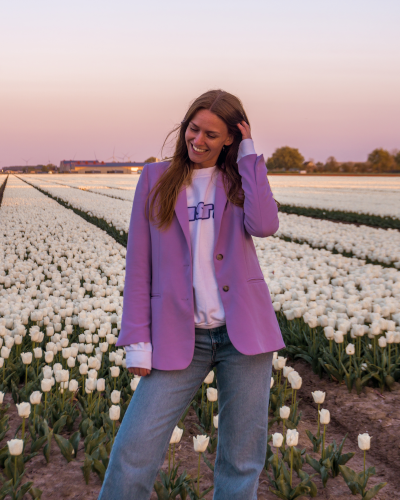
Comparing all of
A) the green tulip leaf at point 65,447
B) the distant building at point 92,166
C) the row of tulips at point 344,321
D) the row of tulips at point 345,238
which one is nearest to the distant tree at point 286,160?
the distant building at point 92,166

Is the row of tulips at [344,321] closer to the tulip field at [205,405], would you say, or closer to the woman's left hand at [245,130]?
the tulip field at [205,405]

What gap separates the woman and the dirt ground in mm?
1045

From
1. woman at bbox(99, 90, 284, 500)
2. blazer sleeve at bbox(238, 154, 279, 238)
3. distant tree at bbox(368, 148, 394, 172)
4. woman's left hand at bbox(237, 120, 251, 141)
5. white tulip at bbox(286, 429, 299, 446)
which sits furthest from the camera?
distant tree at bbox(368, 148, 394, 172)

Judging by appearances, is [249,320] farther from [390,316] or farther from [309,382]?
[390,316]

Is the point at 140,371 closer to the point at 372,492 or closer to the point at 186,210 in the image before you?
the point at 186,210

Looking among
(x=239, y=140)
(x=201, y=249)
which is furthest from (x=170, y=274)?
(x=239, y=140)

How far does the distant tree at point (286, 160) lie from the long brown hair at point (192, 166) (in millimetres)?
142227

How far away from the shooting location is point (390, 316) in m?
5.43

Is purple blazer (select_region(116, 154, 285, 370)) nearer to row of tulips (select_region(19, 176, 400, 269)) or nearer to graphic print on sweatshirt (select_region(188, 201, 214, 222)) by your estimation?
graphic print on sweatshirt (select_region(188, 201, 214, 222))

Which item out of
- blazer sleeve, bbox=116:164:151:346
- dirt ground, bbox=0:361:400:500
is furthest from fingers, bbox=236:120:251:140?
dirt ground, bbox=0:361:400:500

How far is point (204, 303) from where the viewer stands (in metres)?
2.07

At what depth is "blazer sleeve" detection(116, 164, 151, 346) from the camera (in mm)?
2029

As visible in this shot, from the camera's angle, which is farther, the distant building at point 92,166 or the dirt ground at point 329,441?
the distant building at point 92,166

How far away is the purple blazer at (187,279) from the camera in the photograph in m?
2.00
